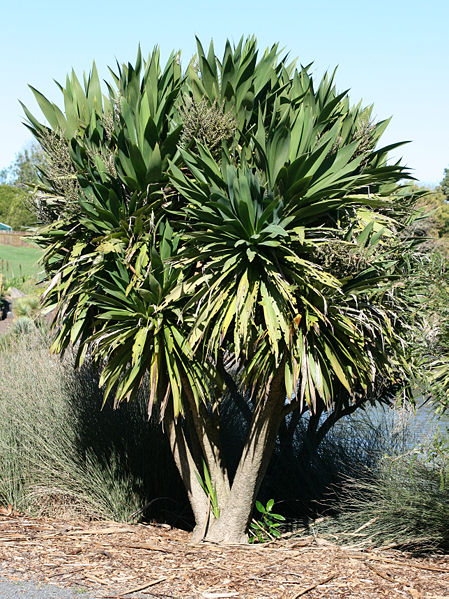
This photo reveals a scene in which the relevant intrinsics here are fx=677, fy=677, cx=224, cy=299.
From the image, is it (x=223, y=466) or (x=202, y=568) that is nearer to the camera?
(x=202, y=568)

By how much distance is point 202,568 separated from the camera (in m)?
5.12

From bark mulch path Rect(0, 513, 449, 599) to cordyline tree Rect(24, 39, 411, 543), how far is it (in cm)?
87

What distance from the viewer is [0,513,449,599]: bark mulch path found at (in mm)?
4680

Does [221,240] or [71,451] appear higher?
[221,240]

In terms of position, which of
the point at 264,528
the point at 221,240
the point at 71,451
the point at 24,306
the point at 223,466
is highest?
the point at 221,240

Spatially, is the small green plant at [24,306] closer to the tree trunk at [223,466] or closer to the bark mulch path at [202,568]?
the tree trunk at [223,466]

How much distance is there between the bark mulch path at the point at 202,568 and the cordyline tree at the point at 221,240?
87 cm

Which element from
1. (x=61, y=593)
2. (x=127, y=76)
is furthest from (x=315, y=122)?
(x=61, y=593)

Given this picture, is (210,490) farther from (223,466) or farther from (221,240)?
(221,240)

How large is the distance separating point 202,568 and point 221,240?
253 centimetres

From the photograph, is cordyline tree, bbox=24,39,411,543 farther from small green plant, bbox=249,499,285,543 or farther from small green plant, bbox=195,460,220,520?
small green plant, bbox=249,499,285,543

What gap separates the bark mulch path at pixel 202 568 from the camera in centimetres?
468

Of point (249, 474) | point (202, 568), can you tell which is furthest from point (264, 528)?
point (202, 568)

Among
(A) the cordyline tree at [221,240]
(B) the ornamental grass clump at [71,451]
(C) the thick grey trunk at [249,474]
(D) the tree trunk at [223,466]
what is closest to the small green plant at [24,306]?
(B) the ornamental grass clump at [71,451]
